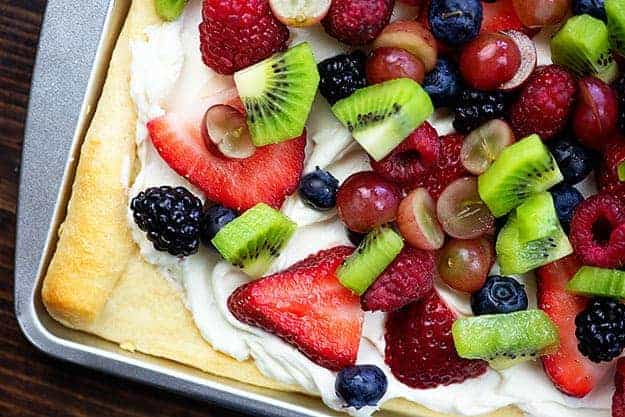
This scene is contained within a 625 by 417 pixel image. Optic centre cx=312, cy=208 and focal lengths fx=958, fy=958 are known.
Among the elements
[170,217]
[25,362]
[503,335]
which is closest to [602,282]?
[503,335]

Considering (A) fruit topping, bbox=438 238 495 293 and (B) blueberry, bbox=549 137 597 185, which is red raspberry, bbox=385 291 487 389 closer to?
(A) fruit topping, bbox=438 238 495 293

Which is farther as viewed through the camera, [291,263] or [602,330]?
[291,263]

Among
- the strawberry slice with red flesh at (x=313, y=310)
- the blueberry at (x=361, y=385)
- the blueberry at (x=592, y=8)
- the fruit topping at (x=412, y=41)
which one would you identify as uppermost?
the blueberry at (x=592, y=8)

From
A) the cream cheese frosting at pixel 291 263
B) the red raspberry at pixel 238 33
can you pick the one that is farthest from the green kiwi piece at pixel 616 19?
the red raspberry at pixel 238 33

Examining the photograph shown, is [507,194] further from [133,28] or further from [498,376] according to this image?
[133,28]

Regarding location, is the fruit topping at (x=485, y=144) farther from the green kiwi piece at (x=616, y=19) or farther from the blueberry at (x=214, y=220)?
the blueberry at (x=214, y=220)

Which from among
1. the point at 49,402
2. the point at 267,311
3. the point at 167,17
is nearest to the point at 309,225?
the point at 267,311

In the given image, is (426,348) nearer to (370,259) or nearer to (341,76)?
(370,259)

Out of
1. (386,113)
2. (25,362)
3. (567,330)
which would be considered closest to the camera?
→ (386,113)
